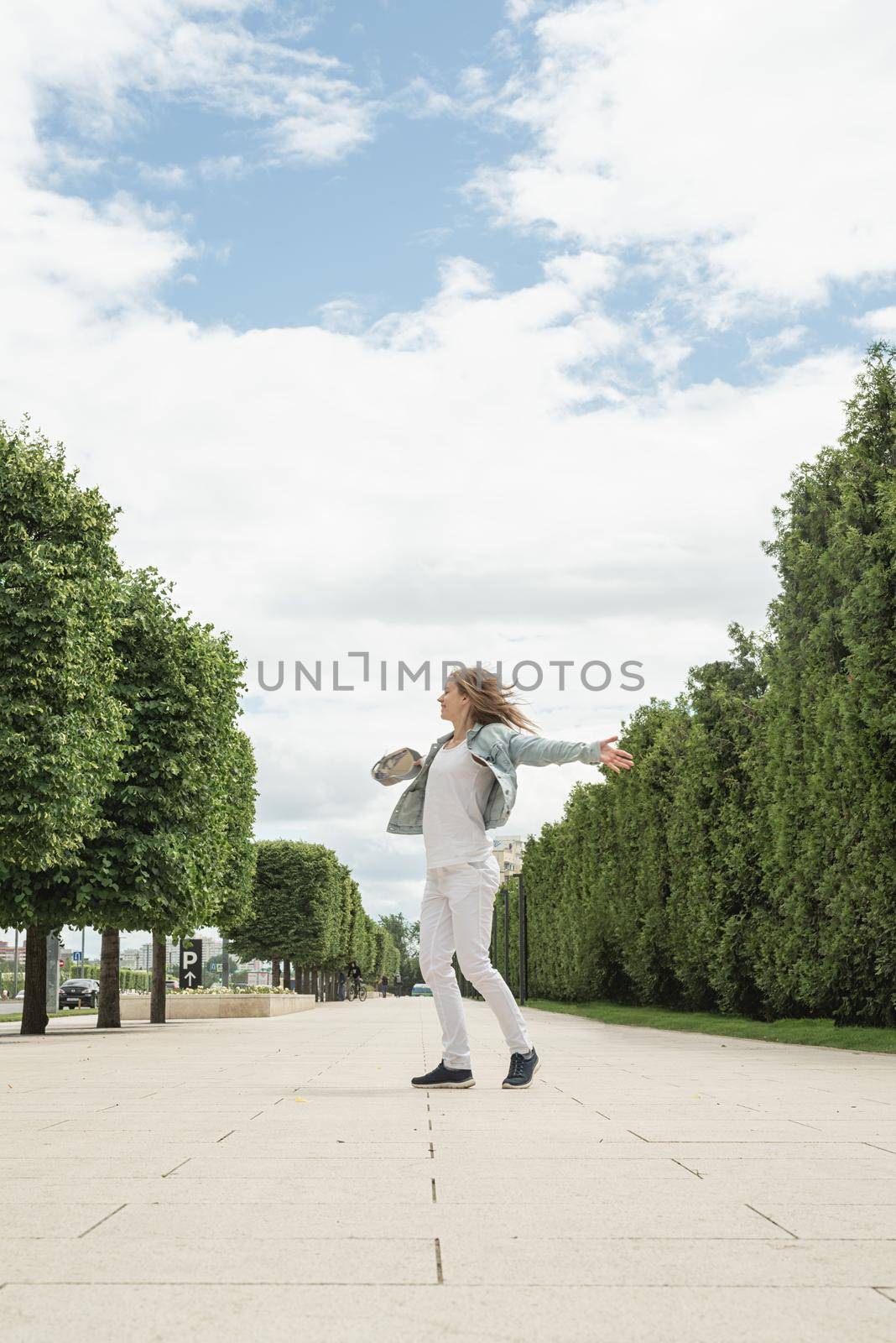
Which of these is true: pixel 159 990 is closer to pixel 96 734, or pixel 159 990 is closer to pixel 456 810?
pixel 96 734

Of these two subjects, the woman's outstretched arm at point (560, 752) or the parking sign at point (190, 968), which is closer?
the woman's outstretched arm at point (560, 752)

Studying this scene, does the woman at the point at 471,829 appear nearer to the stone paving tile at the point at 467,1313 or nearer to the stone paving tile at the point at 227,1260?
the stone paving tile at the point at 227,1260

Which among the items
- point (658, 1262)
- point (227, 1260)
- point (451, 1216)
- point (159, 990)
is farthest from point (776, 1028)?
point (159, 990)

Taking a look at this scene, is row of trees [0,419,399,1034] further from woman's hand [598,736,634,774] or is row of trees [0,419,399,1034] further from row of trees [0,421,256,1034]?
woman's hand [598,736,634,774]

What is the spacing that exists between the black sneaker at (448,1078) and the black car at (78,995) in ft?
184

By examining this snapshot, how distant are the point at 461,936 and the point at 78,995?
59512 mm

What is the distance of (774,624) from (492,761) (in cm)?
1213

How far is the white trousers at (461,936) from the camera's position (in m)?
7.28

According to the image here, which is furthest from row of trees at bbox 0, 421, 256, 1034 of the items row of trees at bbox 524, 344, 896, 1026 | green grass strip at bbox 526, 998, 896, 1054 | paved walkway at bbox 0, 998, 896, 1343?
paved walkway at bbox 0, 998, 896, 1343

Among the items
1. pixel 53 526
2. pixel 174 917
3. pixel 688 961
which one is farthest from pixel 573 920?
pixel 53 526

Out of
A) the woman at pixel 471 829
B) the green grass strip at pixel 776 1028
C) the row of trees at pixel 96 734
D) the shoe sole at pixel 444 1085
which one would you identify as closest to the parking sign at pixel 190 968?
the row of trees at pixel 96 734

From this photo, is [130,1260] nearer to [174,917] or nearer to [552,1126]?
[552,1126]

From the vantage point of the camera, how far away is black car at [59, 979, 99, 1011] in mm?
60938

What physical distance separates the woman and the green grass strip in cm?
752
